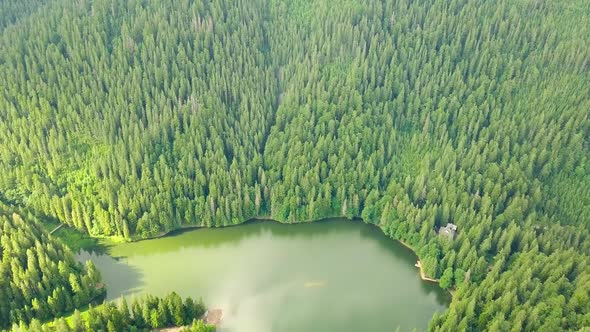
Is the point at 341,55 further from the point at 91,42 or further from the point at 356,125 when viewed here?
the point at 91,42

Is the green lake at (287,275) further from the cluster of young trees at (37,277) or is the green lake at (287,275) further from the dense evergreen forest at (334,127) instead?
the cluster of young trees at (37,277)

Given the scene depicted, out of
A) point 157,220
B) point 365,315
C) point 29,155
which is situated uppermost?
point 29,155

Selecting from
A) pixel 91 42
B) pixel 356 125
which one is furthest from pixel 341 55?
pixel 91 42

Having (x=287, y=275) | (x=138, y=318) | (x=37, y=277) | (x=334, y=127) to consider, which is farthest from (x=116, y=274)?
(x=334, y=127)

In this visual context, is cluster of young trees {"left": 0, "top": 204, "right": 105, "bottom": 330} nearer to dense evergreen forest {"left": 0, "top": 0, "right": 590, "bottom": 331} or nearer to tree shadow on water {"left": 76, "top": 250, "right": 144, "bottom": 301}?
tree shadow on water {"left": 76, "top": 250, "right": 144, "bottom": 301}

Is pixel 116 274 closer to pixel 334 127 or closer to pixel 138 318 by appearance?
pixel 138 318

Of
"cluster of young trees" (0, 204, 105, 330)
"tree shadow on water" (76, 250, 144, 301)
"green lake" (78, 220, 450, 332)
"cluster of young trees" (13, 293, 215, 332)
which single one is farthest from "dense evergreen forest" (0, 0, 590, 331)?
"cluster of young trees" (13, 293, 215, 332)

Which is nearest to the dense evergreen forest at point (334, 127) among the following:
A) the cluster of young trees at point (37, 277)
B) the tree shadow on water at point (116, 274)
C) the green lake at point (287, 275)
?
the green lake at point (287, 275)
